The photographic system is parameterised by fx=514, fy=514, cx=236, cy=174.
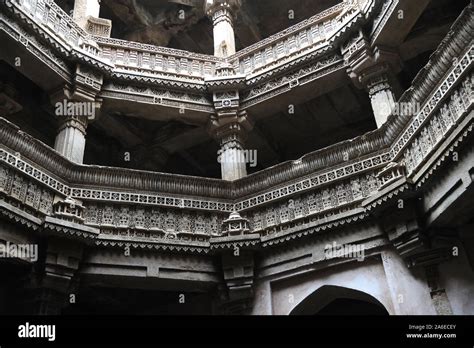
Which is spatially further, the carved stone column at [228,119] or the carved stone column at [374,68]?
the carved stone column at [228,119]

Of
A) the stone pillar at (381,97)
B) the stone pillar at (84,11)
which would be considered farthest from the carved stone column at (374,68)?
the stone pillar at (84,11)

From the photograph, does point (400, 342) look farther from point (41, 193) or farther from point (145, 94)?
point (145, 94)

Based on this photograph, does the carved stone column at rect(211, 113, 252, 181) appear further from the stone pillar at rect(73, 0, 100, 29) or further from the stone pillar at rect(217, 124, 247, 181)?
the stone pillar at rect(73, 0, 100, 29)

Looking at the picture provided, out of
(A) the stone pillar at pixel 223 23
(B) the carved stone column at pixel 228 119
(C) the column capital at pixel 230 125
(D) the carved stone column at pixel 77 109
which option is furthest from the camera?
(A) the stone pillar at pixel 223 23

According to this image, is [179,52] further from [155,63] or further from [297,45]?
[297,45]

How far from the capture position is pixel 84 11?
12.7 m

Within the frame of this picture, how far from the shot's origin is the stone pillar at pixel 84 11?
12438 millimetres

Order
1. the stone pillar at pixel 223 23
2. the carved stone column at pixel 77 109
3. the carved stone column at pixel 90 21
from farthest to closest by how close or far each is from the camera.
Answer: the stone pillar at pixel 223 23 → the carved stone column at pixel 90 21 → the carved stone column at pixel 77 109

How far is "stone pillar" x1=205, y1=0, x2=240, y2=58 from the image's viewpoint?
13.2 metres

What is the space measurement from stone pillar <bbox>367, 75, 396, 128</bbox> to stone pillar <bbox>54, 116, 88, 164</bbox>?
5.68 m

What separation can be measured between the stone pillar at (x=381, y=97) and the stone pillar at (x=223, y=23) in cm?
433

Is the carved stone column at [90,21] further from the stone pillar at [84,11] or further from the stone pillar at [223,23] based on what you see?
the stone pillar at [223,23]

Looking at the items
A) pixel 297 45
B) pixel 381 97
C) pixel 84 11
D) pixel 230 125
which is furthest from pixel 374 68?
pixel 84 11

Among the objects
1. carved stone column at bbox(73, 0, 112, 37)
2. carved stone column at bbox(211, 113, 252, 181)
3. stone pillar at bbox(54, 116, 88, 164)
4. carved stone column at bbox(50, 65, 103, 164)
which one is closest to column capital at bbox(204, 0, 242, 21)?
carved stone column at bbox(73, 0, 112, 37)
